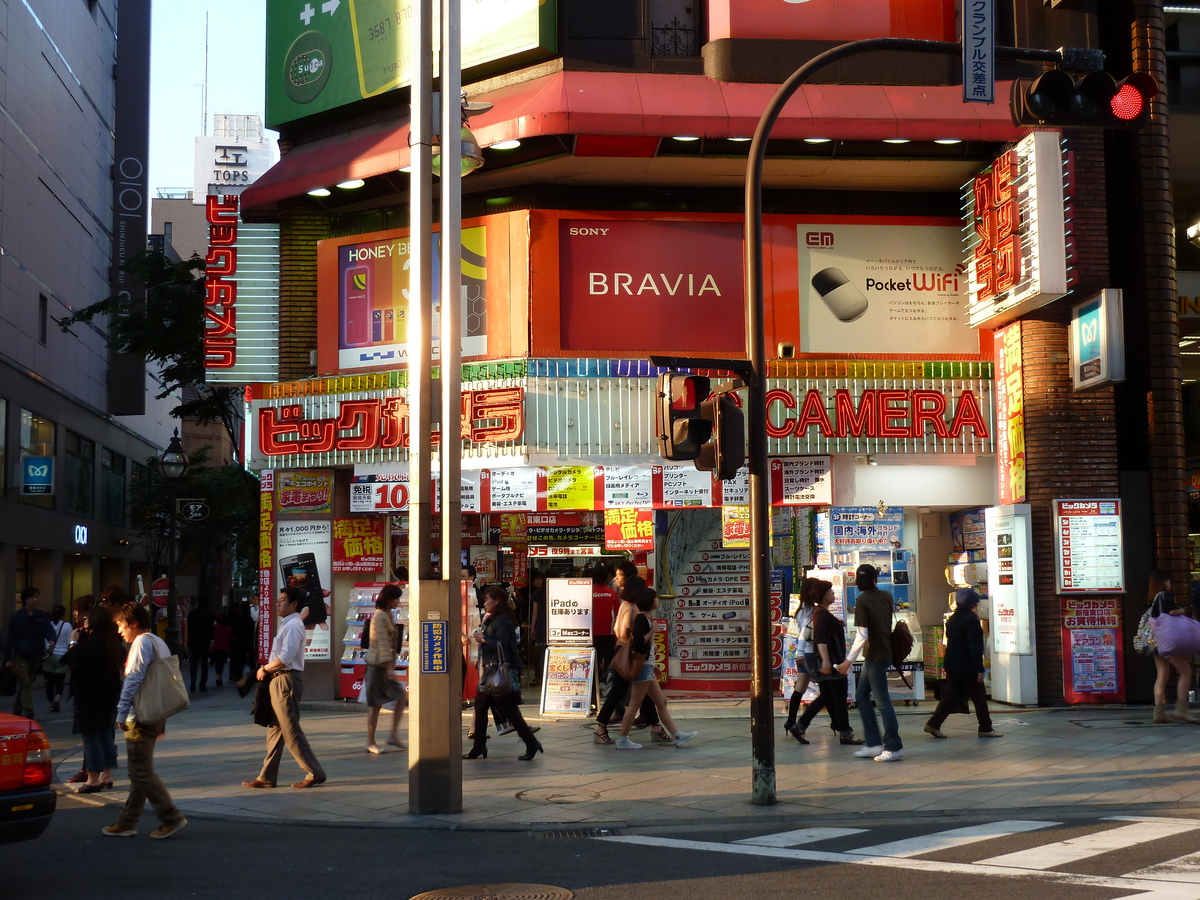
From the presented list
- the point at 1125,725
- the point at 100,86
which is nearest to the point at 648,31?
the point at 1125,725

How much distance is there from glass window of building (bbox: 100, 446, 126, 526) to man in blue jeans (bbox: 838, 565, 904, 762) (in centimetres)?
3423

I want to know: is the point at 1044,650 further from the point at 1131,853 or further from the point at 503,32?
the point at 503,32

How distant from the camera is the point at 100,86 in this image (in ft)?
135

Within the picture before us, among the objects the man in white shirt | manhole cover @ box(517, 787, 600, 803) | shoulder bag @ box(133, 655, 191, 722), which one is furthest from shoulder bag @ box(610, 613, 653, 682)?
shoulder bag @ box(133, 655, 191, 722)

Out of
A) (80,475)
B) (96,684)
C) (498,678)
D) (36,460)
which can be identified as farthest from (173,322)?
(80,475)

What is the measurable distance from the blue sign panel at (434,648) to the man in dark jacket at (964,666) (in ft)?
20.1

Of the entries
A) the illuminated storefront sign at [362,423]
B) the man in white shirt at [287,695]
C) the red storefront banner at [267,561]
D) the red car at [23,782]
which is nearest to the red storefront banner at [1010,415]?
the illuminated storefront sign at [362,423]

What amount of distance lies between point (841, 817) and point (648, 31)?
11.4 meters

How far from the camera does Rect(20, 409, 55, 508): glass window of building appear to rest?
1236 inches

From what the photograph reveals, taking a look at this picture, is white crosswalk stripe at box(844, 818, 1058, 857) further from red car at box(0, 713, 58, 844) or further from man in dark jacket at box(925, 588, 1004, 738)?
red car at box(0, 713, 58, 844)

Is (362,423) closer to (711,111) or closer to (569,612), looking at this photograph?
(569,612)

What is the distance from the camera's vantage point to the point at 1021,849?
26.3 ft

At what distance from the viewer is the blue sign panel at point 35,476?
31.3 metres

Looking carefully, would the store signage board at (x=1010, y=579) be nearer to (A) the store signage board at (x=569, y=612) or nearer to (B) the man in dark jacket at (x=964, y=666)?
(B) the man in dark jacket at (x=964, y=666)
